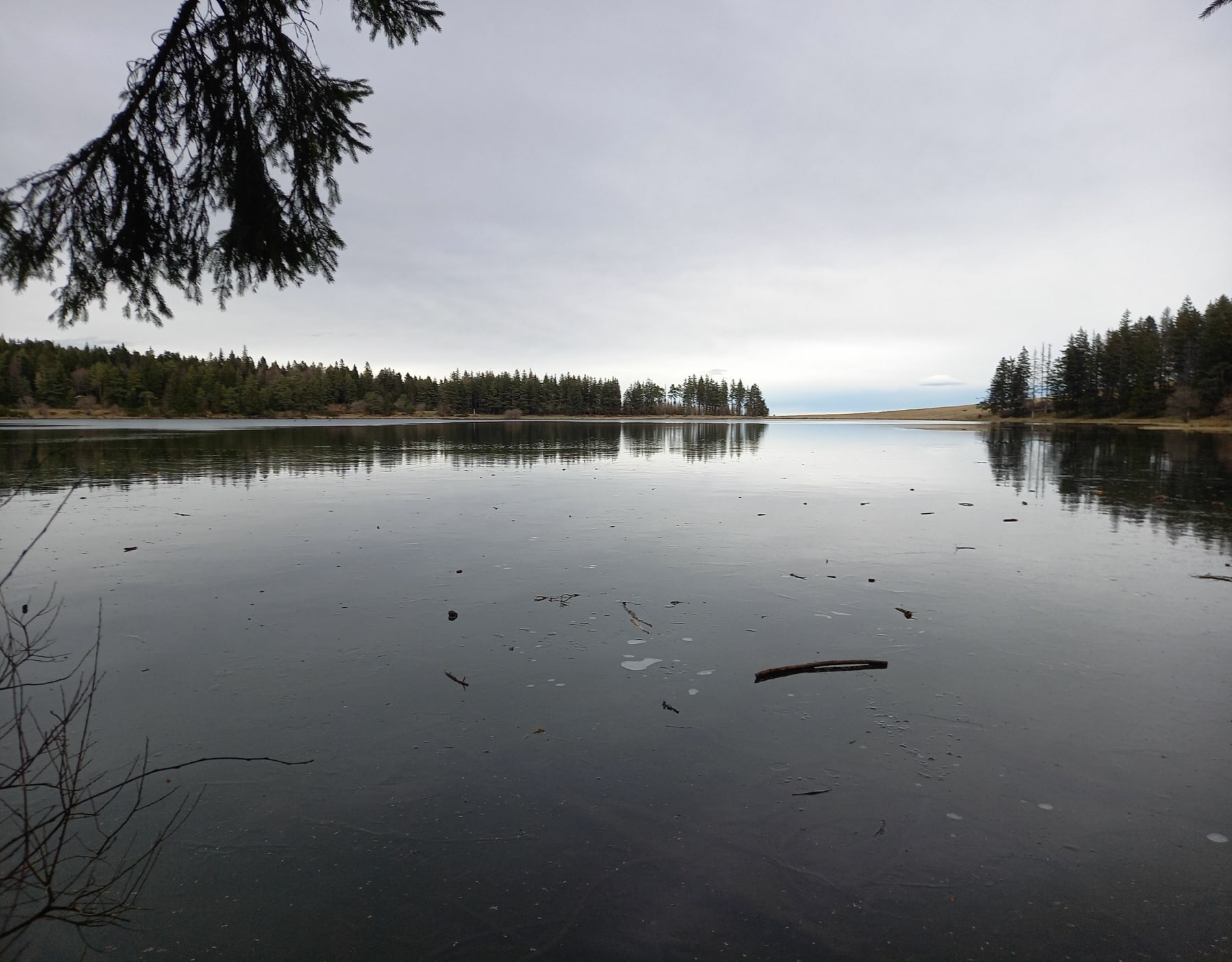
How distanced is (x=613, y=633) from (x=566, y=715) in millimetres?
2000

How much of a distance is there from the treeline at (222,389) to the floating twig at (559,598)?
134398 millimetres

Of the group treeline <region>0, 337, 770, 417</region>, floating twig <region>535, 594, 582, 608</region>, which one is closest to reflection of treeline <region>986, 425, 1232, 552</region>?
floating twig <region>535, 594, 582, 608</region>

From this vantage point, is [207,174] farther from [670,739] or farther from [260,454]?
[260,454]

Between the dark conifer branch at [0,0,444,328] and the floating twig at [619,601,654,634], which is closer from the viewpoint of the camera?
the dark conifer branch at [0,0,444,328]

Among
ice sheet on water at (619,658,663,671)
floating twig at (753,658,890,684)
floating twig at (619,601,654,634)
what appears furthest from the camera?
floating twig at (619,601,654,634)

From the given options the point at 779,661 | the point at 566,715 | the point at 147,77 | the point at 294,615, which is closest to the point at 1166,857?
the point at 779,661

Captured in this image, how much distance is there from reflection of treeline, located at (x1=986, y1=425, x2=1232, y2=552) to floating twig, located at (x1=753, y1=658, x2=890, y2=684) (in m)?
9.50

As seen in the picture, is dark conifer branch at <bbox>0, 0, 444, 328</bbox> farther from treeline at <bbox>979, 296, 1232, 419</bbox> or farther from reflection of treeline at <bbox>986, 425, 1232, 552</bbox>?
treeline at <bbox>979, 296, 1232, 419</bbox>

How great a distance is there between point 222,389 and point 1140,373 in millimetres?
180707

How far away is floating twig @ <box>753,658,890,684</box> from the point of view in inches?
238

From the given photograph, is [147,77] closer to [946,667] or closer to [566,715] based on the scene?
[566,715]

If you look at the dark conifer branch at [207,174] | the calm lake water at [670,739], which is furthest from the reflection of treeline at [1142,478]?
the dark conifer branch at [207,174]

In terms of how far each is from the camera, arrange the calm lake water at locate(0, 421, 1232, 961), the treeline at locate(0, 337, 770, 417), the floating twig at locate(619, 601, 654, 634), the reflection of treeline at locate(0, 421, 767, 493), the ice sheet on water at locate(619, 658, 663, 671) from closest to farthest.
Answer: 1. the calm lake water at locate(0, 421, 1232, 961)
2. the ice sheet on water at locate(619, 658, 663, 671)
3. the floating twig at locate(619, 601, 654, 634)
4. the reflection of treeline at locate(0, 421, 767, 493)
5. the treeline at locate(0, 337, 770, 417)

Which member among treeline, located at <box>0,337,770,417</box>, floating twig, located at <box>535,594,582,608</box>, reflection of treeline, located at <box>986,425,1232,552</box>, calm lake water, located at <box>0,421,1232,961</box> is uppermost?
treeline, located at <box>0,337,770,417</box>
